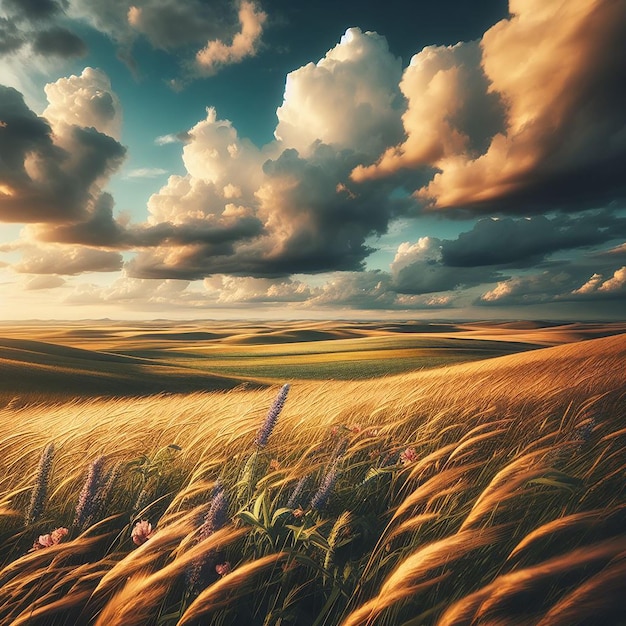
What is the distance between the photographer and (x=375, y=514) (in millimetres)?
2004

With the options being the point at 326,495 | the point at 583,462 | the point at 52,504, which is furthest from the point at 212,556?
the point at 583,462

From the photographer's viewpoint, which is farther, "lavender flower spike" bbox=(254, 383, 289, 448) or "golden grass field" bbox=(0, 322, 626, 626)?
"lavender flower spike" bbox=(254, 383, 289, 448)

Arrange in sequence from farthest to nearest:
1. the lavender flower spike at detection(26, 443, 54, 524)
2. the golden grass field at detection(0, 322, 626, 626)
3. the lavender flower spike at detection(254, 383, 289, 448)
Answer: the lavender flower spike at detection(254, 383, 289, 448) → the lavender flower spike at detection(26, 443, 54, 524) → the golden grass field at detection(0, 322, 626, 626)

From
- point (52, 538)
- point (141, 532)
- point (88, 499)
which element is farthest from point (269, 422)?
point (52, 538)

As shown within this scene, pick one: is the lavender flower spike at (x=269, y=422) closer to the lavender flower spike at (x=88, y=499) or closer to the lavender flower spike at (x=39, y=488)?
the lavender flower spike at (x=88, y=499)

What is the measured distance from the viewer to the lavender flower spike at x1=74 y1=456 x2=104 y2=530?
188 cm

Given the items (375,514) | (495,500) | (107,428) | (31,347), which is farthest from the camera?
(31,347)

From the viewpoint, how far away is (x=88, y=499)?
1899 millimetres

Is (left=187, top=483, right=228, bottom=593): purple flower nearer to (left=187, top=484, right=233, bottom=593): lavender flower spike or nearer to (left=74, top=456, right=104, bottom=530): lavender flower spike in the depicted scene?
(left=187, top=484, right=233, bottom=593): lavender flower spike

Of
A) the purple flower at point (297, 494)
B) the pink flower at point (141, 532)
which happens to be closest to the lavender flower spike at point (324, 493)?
the purple flower at point (297, 494)

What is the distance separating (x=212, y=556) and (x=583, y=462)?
2.32 metres

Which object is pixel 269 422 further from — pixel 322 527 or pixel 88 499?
pixel 88 499

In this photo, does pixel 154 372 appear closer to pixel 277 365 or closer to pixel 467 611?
pixel 277 365

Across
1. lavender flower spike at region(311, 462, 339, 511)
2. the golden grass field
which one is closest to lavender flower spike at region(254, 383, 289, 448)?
the golden grass field
